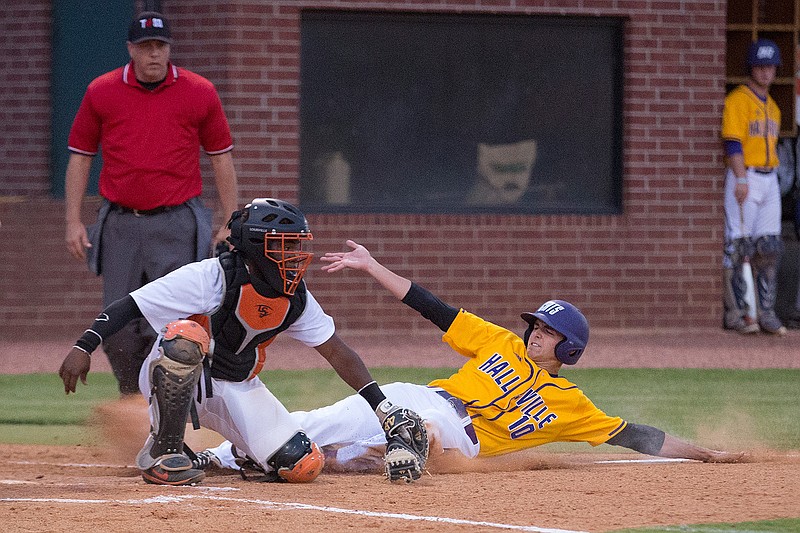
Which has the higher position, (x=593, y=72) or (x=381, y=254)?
(x=593, y=72)

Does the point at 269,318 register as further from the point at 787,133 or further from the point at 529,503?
the point at 787,133

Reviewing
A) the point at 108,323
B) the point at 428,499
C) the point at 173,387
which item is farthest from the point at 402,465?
the point at 108,323

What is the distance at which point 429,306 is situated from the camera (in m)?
6.69

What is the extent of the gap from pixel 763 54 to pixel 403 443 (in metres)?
8.15

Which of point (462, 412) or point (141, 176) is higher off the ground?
point (141, 176)

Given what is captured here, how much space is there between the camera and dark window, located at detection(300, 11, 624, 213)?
12.7m

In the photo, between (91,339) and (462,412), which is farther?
(462,412)

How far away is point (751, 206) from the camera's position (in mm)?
12945

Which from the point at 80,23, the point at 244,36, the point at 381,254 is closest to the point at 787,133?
the point at 381,254

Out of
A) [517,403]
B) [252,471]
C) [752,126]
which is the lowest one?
[252,471]

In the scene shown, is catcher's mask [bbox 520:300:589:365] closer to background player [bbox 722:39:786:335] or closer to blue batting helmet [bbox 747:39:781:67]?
background player [bbox 722:39:786:335]

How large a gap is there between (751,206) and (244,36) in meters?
4.93

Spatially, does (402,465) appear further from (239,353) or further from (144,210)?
(144,210)

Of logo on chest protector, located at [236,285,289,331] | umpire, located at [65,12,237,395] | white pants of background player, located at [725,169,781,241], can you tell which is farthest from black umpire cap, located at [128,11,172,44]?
white pants of background player, located at [725,169,781,241]
